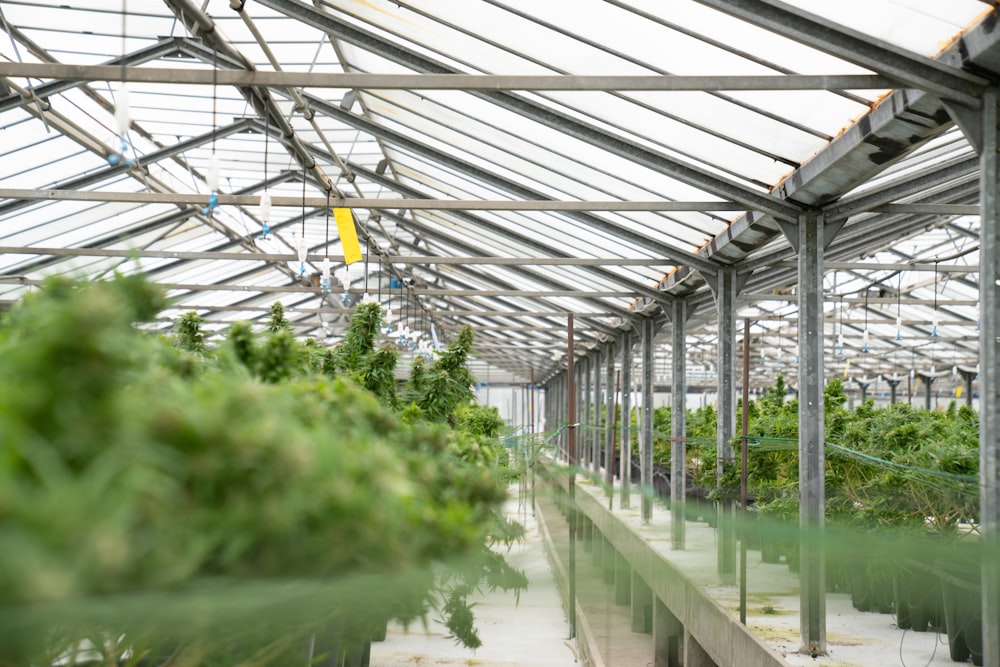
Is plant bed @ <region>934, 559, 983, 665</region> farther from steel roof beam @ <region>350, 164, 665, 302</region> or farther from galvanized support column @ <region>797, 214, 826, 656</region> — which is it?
steel roof beam @ <region>350, 164, 665, 302</region>

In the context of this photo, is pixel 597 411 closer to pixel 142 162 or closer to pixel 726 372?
pixel 726 372

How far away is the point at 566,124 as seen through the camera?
6957 millimetres

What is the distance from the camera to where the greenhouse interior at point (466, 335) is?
1395 millimetres

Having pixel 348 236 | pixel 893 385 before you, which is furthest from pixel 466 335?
pixel 893 385

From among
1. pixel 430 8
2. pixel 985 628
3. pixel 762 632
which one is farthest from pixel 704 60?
pixel 762 632

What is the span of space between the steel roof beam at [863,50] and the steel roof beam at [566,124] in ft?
7.93

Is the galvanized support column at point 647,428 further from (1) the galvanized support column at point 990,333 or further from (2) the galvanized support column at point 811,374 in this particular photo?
(1) the galvanized support column at point 990,333

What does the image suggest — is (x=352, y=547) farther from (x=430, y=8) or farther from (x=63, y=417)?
(x=430, y=8)

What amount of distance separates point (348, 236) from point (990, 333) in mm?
6135

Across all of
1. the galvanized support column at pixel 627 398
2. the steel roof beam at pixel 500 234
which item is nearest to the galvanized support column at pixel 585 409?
the galvanized support column at pixel 627 398

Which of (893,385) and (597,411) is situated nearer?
(597,411)

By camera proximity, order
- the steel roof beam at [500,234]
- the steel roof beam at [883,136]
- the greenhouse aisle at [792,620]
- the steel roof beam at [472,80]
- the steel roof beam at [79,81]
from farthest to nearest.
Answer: the steel roof beam at [500,234] → the steel roof beam at [79,81] → the greenhouse aisle at [792,620] → the steel roof beam at [472,80] → the steel roof beam at [883,136]

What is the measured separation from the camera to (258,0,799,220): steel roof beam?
6711mm

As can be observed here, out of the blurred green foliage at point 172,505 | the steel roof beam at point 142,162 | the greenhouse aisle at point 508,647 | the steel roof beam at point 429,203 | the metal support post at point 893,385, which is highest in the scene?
the steel roof beam at point 142,162
